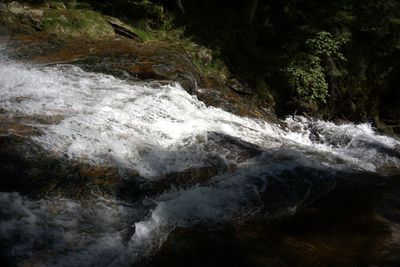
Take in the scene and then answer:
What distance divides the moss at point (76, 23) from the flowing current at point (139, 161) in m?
2.11

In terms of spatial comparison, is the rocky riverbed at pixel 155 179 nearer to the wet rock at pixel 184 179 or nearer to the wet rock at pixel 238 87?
the wet rock at pixel 184 179

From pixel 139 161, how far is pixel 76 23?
5604mm

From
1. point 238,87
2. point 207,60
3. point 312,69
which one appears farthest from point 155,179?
point 312,69

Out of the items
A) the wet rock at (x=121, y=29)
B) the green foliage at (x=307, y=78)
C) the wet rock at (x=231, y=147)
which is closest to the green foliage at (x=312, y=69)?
the green foliage at (x=307, y=78)

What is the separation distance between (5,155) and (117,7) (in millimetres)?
7590

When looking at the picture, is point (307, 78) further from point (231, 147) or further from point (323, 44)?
point (231, 147)

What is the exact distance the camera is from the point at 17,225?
3893mm

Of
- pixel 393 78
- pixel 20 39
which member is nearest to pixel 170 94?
pixel 20 39

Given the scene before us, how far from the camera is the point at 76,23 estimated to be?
9.76 m

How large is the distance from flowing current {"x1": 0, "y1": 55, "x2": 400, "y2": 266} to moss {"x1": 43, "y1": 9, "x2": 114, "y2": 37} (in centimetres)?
211

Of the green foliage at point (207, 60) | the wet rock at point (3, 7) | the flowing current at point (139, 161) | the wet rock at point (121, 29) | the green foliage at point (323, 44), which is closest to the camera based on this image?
the flowing current at point (139, 161)

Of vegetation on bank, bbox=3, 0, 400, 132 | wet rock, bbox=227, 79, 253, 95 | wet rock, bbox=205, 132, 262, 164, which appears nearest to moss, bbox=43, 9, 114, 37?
vegetation on bank, bbox=3, 0, 400, 132

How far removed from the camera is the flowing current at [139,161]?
3980 millimetres

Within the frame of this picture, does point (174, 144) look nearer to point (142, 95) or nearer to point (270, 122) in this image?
point (142, 95)
